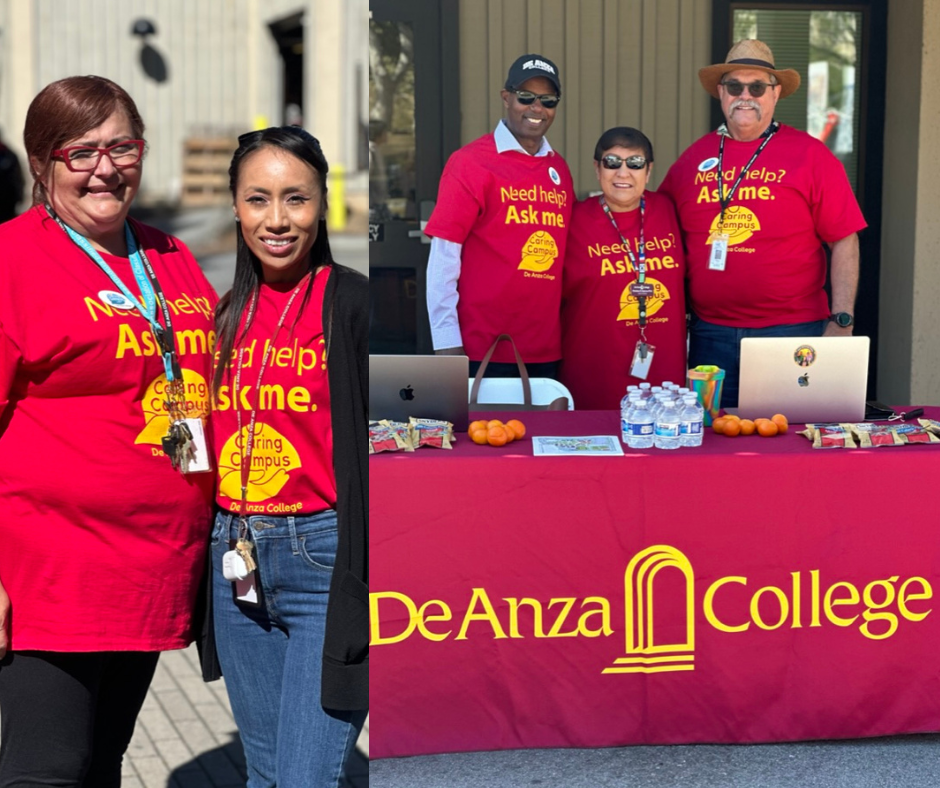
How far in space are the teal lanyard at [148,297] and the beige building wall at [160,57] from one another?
3.20 metres

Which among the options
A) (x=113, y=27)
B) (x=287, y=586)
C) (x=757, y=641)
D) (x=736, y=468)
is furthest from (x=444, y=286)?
(x=113, y=27)

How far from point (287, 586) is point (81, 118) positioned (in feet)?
2.61

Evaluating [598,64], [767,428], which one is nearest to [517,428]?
[767,428]

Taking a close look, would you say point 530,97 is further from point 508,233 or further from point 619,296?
point 619,296

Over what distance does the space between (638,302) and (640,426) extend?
772mm

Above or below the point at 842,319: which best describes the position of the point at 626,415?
below

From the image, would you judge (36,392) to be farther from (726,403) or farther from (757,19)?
(757,19)

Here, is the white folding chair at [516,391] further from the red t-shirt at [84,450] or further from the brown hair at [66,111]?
the brown hair at [66,111]

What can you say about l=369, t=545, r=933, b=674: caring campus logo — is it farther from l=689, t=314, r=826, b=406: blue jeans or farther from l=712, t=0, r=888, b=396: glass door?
l=712, t=0, r=888, b=396: glass door

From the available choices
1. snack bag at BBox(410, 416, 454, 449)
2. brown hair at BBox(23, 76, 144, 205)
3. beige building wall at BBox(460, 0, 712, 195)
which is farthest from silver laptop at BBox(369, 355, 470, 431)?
beige building wall at BBox(460, 0, 712, 195)

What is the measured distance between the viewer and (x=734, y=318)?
3475mm

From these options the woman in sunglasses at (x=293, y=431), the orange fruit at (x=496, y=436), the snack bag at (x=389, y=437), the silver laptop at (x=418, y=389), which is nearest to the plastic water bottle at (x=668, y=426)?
the orange fruit at (x=496, y=436)

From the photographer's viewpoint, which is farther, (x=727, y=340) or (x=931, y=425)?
(x=727, y=340)

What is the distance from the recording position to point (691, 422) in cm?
272
